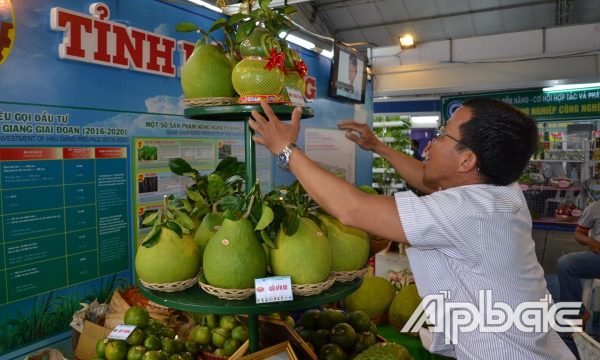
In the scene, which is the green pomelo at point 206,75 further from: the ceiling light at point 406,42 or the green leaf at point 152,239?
the ceiling light at point 406,42

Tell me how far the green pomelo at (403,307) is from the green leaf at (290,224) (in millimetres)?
1574

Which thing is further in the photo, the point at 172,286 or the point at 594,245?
the point at 594,245

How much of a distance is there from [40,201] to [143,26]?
1.26m

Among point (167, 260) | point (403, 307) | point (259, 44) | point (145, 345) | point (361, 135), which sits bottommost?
point (403, 307)

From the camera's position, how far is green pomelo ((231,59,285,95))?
1444mm

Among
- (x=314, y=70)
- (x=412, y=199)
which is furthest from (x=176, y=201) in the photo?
(x=314, y=70)

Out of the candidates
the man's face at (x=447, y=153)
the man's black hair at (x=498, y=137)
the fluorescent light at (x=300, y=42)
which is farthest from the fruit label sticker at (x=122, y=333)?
the fluorescent light at (x=300, y=42)

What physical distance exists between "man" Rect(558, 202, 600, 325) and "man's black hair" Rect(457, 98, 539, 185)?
3934 mm

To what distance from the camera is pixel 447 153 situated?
5.24 ft

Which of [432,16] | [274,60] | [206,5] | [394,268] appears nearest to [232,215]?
[274,60]

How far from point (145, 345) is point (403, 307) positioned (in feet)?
5.09

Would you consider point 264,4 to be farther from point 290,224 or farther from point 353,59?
point 353,59

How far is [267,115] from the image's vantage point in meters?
1.45

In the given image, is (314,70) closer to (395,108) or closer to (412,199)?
(412,199)
